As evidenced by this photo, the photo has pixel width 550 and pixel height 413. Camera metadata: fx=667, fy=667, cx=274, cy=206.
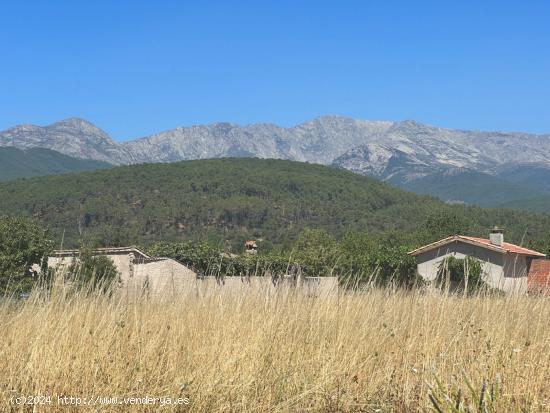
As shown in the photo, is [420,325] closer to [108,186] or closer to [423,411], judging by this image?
[423,411]

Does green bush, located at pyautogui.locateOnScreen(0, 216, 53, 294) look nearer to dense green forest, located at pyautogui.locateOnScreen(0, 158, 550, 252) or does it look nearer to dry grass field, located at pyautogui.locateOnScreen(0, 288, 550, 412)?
dry grass field, located at pyautogui.locateOnScreen(0, 288, 550, 412)

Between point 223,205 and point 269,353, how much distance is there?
5796 inches

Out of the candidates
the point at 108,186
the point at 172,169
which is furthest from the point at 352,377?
the point at 172,169

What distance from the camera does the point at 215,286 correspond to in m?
6.05

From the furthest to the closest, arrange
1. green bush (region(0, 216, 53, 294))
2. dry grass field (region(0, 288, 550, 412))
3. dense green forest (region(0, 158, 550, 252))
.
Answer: dense green forest (region(0, 158, 550, 252))
green bush (region(0, 216, 53, 294))
dry grass field (region(0, 288, 550, 412))

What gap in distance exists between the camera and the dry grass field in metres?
3.88

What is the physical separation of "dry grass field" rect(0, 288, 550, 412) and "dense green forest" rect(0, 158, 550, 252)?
288ft

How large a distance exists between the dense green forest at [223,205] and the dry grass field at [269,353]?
8768 centimetres

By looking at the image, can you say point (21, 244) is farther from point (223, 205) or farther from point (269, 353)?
point (223, 205)

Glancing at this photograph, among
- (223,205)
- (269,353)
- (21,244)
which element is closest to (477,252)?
(21,244)

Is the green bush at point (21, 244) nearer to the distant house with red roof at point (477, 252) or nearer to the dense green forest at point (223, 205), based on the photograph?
the distant house with red roof at point (477, 252)

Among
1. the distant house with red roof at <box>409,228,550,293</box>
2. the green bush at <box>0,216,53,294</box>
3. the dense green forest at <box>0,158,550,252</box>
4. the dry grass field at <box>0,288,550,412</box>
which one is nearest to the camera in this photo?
the dry grass field at <box>0,288,550,412</box>

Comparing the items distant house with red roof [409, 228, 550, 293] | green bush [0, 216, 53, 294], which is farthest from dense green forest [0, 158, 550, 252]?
green bush [0, 216, 53, 294]

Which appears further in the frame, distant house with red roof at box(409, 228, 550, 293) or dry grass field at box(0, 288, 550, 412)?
distant house with red roof at box(409, 228, 550, 293)
